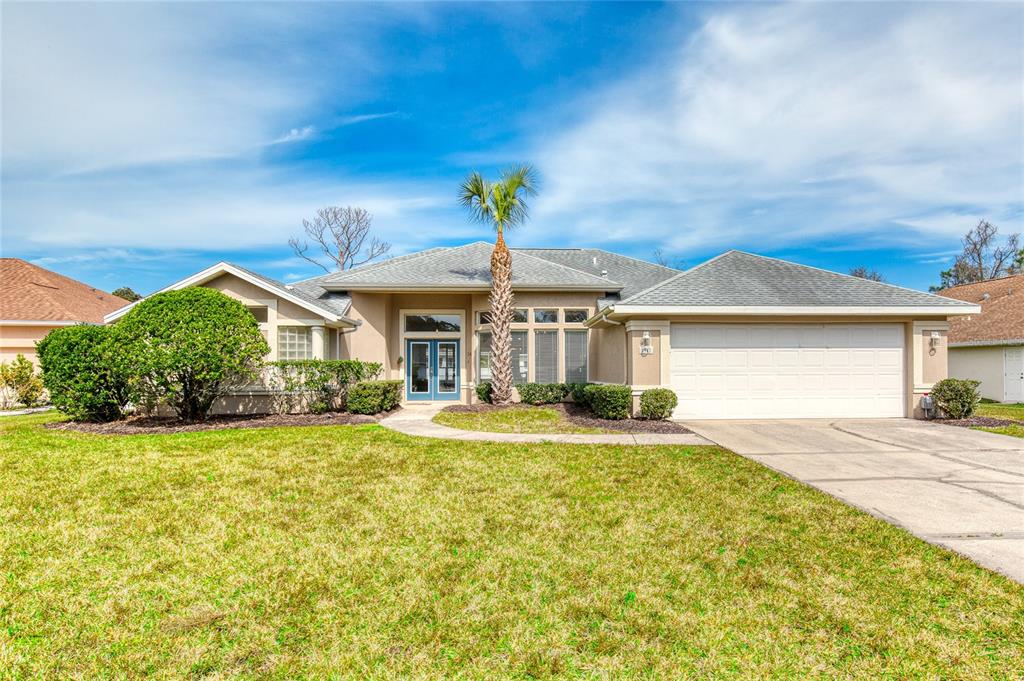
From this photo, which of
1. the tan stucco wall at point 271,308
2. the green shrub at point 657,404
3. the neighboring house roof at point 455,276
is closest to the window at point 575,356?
the neighboring house roof at point 455,276

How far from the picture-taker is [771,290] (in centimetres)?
1184

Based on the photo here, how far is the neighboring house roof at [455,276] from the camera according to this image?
1411 cm

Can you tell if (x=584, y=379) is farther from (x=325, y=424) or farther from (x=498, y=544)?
(x=498, y=544)

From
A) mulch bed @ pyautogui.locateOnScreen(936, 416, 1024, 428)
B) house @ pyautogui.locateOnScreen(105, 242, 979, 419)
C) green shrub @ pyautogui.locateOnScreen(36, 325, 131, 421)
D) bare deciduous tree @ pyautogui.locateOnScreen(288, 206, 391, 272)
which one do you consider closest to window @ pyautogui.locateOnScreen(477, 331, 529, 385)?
house @ pyautogui.locateOnScreen(105, 242, 979, 419)

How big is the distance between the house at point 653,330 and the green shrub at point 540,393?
59cm

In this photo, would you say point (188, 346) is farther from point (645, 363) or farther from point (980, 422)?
point (980, 422)

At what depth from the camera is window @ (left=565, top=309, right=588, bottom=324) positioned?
1453cm

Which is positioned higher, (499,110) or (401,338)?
(499,110)

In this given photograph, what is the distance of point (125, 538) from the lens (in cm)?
412

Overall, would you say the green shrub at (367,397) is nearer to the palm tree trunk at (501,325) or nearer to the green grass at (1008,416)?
the palm tree trunk at (501,325)

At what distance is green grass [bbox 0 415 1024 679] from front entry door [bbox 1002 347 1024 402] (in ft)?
58.8

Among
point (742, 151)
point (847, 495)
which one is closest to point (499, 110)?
point (742, 151)

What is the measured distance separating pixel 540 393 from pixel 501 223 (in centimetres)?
505

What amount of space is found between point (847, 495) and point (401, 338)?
12.6m
